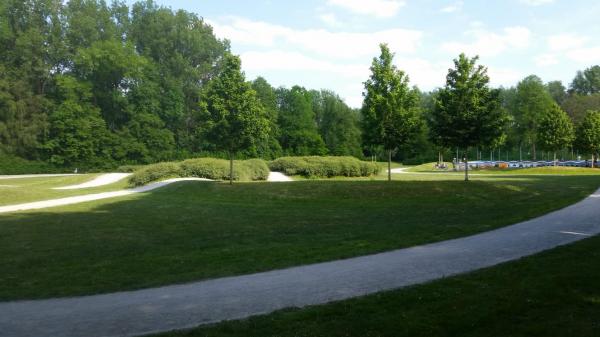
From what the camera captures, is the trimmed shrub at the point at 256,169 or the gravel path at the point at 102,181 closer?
the gravel path at the point at 102,181

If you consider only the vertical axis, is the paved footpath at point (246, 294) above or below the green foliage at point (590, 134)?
below

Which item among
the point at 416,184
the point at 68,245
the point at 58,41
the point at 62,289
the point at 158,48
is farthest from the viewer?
the point at 158,48

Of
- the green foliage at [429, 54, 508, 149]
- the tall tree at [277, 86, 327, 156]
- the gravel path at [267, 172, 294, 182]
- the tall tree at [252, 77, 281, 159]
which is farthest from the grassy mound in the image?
the tall tree at [277, 86, 327, 156]

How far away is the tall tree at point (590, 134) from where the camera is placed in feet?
154

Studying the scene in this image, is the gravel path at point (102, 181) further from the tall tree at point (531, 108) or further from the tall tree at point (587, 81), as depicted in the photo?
the tall tree at point (587, 81)

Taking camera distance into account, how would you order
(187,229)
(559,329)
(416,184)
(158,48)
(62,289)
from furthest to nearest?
(158,48) < (416,184) < (187,229) < (62,289) < (559,329)

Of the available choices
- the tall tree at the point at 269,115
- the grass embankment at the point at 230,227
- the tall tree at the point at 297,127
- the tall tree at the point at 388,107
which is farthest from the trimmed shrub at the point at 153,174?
the tall tree at the point at 297,127

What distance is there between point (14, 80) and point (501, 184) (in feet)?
175

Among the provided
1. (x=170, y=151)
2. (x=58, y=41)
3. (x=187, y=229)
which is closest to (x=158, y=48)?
(x=58, y=41)

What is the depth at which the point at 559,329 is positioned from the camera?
4.44 metres

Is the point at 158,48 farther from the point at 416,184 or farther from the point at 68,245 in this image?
the point at 68,245

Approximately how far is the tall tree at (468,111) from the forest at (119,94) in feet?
68.3

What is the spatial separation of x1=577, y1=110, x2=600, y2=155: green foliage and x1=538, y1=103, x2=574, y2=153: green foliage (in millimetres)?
1778

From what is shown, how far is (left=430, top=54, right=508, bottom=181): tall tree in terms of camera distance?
75.2 ft
